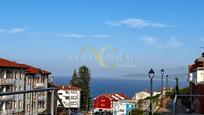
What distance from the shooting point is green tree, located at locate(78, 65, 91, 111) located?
134 m

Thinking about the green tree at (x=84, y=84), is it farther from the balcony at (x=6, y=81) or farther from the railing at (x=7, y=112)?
the railing at (x=7, y=112)

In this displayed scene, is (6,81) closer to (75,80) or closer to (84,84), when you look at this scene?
(84,84)

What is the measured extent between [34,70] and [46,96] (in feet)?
225

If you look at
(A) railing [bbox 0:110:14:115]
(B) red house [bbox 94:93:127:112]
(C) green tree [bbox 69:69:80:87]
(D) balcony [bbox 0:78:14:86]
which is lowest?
(B) red house [bbox 94:93:127:112]

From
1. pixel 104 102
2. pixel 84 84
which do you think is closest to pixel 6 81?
pixel 84 84

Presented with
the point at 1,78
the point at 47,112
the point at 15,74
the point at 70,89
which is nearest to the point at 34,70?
the point at 15,74

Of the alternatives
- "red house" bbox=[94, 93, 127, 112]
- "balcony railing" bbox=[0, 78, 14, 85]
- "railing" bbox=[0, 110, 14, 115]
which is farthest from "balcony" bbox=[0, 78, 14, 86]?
"red house" bbox=[94, 93, 127, 112]

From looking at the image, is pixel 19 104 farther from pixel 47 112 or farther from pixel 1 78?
pixel 1 78

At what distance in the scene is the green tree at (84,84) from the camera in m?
134

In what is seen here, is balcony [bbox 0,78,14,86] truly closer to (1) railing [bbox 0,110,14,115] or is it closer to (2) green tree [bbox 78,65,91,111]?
(1) railing [bbox 0,110,14,115]

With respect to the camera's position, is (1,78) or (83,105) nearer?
(1,78)

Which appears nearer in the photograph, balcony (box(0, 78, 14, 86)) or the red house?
balcony (box(0, 78, 14, 86))

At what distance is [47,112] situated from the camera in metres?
10.8

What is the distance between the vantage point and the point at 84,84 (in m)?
137
